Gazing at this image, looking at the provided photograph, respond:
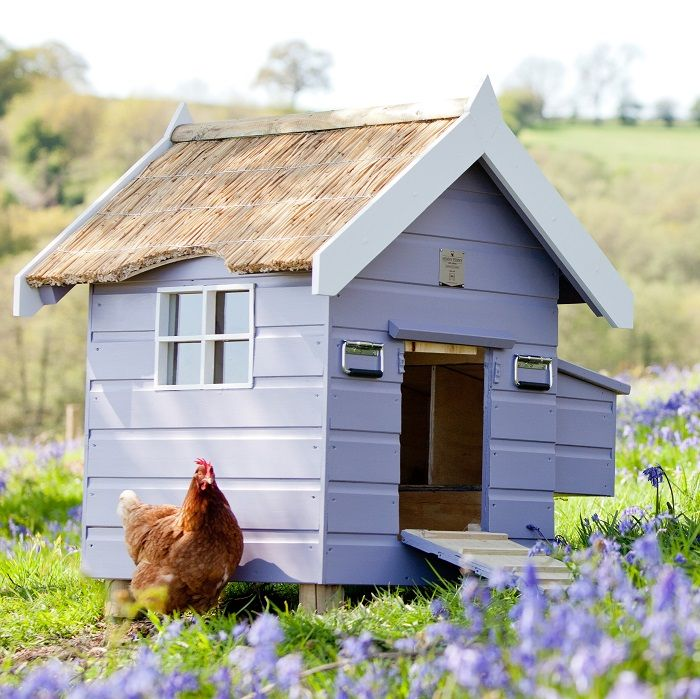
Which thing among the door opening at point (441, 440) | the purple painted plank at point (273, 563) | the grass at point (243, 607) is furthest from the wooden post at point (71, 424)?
the purple painted plank at point (273, 563)

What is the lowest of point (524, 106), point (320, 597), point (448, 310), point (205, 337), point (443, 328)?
point (320, 597)

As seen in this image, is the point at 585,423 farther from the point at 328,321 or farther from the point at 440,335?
the point at 328,321

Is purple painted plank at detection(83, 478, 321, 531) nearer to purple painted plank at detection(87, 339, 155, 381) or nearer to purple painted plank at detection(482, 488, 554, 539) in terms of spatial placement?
purple painted plank at detection(87, 339, 155, 381)

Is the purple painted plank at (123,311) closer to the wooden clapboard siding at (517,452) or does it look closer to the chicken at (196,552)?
the chicken at (196,552)

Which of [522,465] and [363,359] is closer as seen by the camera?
[363,359]

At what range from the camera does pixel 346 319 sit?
8.51 metres

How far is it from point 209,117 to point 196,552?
71911mm

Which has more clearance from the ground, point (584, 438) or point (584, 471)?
point (584, 438)

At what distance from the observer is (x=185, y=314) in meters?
9.20

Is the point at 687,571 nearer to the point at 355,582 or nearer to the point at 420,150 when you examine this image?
the point at 355,582

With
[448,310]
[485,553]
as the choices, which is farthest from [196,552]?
[448,310]

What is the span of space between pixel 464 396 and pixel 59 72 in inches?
3210

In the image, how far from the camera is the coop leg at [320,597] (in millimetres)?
Answer: 8328

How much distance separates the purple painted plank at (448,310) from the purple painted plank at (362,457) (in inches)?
28.4
